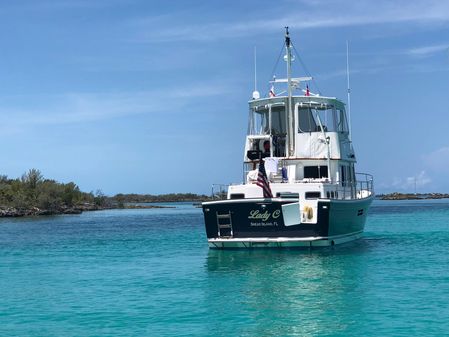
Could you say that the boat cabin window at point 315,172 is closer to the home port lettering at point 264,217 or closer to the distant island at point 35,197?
the home port lettering at point 264,217

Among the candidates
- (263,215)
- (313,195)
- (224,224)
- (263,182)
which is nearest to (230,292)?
(263,215)

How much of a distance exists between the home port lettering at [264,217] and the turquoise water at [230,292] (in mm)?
1296

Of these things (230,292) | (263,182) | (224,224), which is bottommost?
(230,292)

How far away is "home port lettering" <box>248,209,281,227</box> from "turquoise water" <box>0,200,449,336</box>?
1.30 metres

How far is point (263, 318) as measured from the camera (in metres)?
15.8

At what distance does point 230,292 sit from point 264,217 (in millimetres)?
8099

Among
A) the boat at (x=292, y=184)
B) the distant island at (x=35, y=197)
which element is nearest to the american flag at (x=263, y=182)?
the boat at (x=292, y=184)

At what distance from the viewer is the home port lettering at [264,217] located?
27141 mm

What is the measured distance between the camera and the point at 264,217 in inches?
1075

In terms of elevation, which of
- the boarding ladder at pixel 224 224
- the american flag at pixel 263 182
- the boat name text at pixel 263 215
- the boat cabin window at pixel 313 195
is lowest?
the boarding ladder at pixel 224 224

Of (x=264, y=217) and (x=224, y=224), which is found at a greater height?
(x=264, y=217)

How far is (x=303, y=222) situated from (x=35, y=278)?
1098 centimetres

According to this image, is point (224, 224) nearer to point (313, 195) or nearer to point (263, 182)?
point (263, 182)

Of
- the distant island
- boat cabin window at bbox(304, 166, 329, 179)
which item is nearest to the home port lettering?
boat cabin window at bbox(304, 166, 329, 179)
